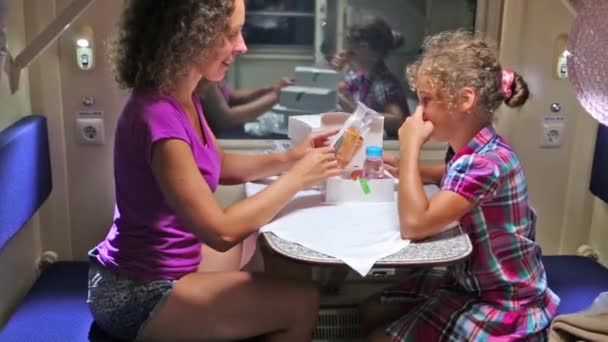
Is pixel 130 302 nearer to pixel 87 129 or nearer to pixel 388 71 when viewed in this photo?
pixel 87 129

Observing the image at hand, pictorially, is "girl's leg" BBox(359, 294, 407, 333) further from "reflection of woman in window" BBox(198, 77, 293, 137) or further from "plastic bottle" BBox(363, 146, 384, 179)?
"reflection of woman in window" BBox(198, 77, 293, 137)

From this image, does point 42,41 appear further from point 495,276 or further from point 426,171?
point 495,276

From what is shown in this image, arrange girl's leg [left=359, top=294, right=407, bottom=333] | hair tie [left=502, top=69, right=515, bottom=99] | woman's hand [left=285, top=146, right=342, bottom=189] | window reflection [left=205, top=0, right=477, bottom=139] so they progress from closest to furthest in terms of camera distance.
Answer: woman's hand [left=285, top=146, right=342, bottom=189] → hair tie [left=502, top=69, right=515, bottom=99] → girl's leg [left=359, top=294, right=407, bottom=333] → window reflection [left=205, top=0, right=477, bottom=139]

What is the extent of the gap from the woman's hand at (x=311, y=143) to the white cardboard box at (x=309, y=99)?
43 cm

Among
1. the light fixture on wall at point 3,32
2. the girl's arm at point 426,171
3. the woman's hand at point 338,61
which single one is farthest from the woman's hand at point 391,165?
the light fixture on wall at point 3,32

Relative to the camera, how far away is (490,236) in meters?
1.61

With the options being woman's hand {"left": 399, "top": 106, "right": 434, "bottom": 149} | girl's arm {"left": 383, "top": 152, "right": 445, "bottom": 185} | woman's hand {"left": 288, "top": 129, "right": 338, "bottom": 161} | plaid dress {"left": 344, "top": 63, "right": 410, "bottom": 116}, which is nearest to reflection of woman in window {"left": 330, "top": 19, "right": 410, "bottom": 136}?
plaid dress {"left": 344, "top": 63, "right": 410, "bottom": 116}

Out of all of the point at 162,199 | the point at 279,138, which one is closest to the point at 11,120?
the point at 162,199

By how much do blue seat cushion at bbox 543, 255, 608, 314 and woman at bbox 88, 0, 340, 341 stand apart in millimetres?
801

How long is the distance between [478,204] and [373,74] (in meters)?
0.76

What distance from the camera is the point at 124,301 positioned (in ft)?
4.91

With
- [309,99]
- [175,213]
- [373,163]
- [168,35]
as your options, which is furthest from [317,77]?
[175,213]

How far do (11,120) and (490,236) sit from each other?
4.11 ft

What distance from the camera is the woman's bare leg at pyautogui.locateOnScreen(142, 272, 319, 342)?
1471 mm
